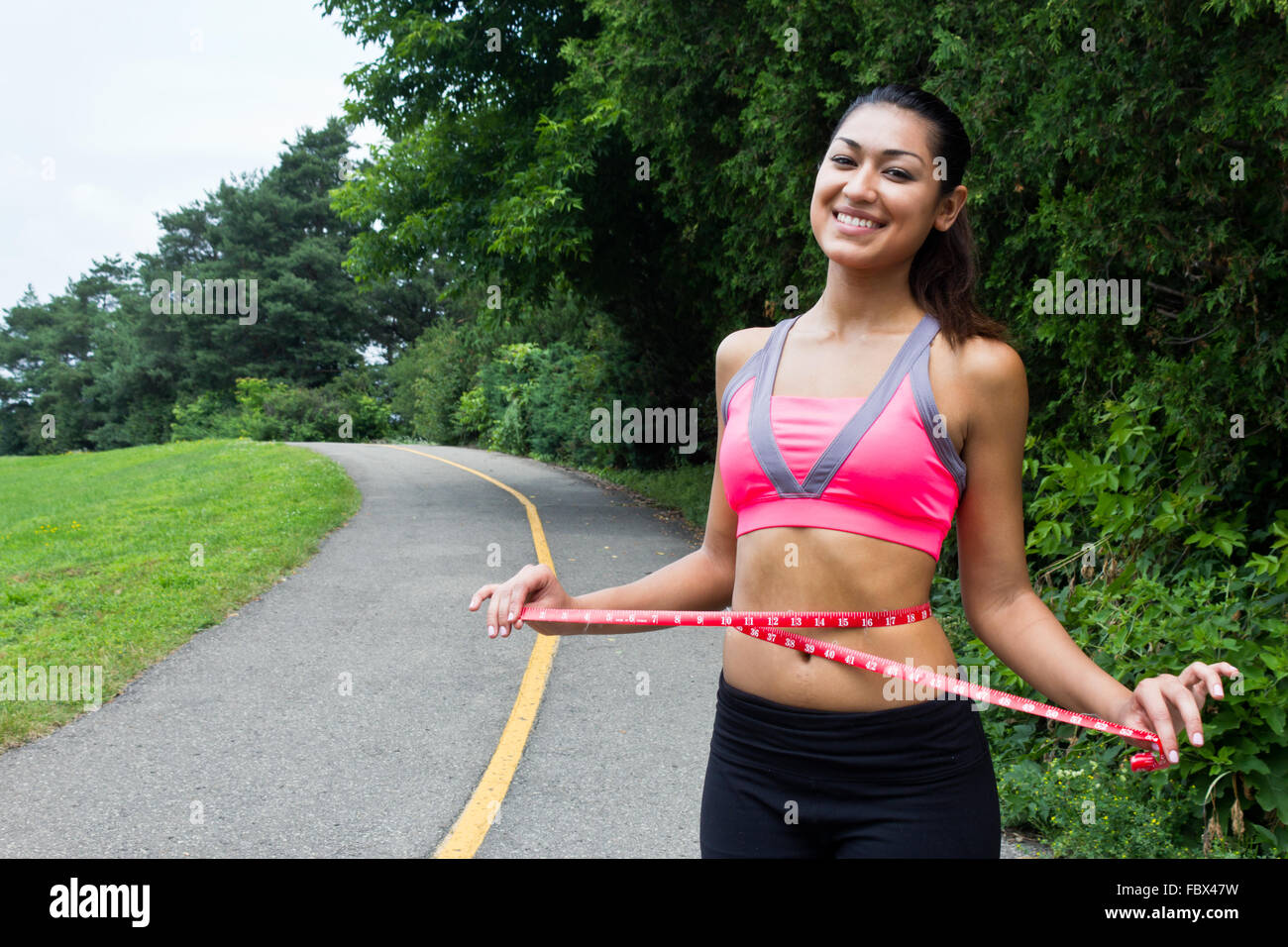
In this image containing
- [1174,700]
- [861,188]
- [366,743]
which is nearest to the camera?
[1174,700]

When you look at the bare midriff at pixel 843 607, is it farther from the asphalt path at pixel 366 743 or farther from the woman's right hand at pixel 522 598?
the asphalt path at pixel 366 743

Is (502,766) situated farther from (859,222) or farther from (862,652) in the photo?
(859,222)

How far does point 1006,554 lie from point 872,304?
0.51 m

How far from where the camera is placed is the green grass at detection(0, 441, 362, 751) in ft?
25.6

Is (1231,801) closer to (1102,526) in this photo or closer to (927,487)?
(1102,526)

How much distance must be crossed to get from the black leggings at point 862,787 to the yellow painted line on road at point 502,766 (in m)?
1.09

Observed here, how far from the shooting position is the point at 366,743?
5938 millimetres

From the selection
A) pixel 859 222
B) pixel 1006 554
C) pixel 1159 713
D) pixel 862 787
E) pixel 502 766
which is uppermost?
pixel 859 222

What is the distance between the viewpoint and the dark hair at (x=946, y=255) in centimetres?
→ 192

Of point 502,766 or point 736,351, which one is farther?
point 502,766

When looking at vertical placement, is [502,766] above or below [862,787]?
below

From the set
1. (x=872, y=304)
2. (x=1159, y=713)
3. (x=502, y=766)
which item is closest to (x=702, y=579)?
(x=872, y=304)

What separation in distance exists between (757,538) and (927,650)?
1.16ft
